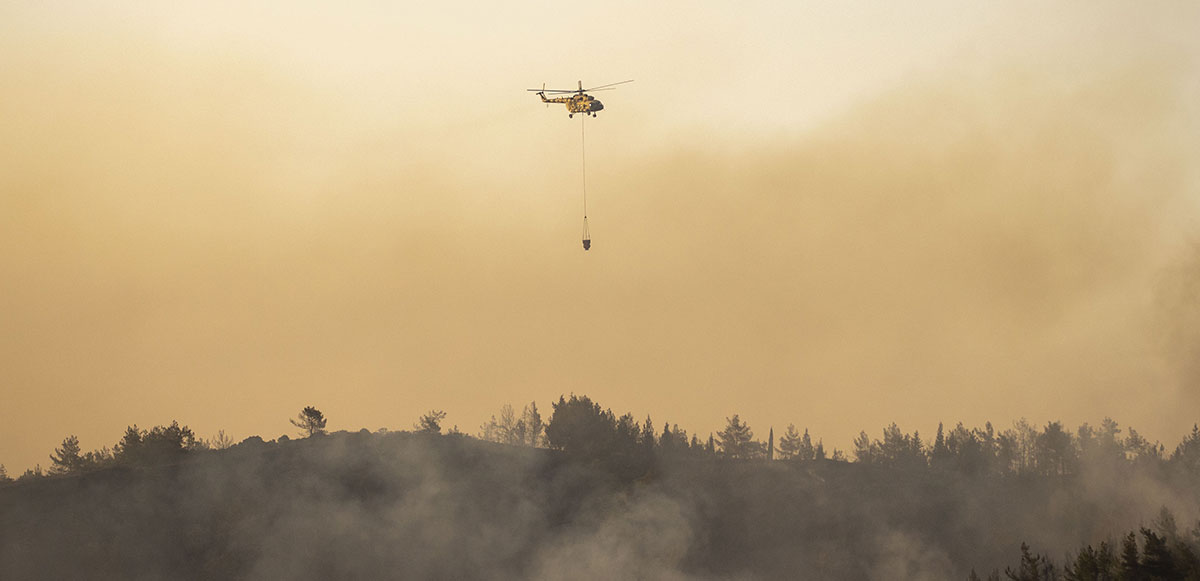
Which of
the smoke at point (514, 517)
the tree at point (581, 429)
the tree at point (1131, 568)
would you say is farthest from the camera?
the tree at point (581, 429)

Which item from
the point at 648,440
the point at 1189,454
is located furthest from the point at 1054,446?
the point at 648,440

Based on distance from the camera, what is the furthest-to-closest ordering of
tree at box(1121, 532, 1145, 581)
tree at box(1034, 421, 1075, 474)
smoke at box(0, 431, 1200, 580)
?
tree at box(1034, 421, 1075, 474), smoke at box(0, 431, 1200, 580), tree at box(1121, 532, 1145, 581)

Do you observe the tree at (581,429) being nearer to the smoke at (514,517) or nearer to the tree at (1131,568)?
the smoke at (514,517)

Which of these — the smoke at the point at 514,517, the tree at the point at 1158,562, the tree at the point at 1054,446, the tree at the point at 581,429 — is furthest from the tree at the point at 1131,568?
the tree at the point at 1054,446

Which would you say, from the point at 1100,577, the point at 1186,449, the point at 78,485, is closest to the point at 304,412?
the point at 78,485

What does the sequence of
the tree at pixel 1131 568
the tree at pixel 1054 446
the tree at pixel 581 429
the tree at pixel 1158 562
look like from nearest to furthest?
the tree at pixel 1158 562 < the tree at pixel 1131 568 < the tree at pixel 581 429 < the tree at pixel 1054 446

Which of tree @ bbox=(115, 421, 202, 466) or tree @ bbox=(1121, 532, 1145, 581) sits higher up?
tree @ bbox=(115, 421, 202, 466)

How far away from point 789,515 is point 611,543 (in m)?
25.0

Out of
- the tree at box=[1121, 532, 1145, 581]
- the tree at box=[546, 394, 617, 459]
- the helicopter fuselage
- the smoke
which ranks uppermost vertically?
the helicopter fuselage

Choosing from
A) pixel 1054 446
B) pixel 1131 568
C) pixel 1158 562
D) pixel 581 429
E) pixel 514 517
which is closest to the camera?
pixel 1158 562

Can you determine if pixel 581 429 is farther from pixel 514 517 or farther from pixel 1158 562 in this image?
pixel 1158 562

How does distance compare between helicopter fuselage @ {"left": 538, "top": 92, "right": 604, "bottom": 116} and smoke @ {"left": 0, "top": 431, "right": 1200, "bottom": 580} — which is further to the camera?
smoke @ {"left": 0, "top": 431, "right": 1200, "bottom": 580}

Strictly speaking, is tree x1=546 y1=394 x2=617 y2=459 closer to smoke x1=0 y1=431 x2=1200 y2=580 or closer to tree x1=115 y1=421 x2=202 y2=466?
smoke x1=0 y1=431 x2=1200 y2=580

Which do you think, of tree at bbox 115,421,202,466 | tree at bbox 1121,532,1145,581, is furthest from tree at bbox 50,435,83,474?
tree at bbox 1121,532,1145,581
